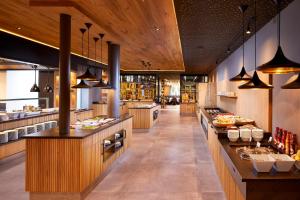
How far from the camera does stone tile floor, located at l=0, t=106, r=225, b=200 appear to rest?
15.2 feet

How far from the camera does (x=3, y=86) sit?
13.3 meters

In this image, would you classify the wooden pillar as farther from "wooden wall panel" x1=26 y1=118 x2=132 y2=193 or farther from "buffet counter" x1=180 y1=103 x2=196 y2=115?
"buffet counter" x1=180 y1=103 x2=196 y2=115

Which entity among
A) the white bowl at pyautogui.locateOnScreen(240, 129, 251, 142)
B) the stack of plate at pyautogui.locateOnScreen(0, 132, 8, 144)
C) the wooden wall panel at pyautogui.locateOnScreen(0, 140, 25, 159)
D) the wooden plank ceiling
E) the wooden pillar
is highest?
the wooden plank ceiling

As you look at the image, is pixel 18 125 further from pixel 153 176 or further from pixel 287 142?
pixel 287 142

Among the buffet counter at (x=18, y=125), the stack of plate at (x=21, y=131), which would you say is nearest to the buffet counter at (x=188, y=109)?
the buffet counter at (x=18, y=125)

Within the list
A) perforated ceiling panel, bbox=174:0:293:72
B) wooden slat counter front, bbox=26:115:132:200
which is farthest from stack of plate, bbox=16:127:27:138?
perforated ceiling panel, bbox=174:0:293:72

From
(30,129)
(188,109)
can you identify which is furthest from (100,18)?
(188,109)

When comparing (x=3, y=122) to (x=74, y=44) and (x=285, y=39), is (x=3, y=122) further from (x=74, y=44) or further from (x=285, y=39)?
(x=285, y=39)

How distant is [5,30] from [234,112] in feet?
22.4

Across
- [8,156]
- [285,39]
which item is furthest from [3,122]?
[285,39]

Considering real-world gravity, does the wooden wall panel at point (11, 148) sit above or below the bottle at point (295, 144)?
below

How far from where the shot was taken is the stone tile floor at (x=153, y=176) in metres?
4.62

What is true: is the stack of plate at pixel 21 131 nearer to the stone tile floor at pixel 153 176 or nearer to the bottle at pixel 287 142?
the stone tile floor at pixel 153 176

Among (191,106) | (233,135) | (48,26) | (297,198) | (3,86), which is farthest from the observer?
(191,106)
